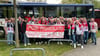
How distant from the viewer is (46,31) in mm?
11195

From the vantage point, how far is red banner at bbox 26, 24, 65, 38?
11.2 metres

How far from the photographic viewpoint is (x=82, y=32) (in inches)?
415

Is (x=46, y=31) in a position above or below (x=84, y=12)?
below

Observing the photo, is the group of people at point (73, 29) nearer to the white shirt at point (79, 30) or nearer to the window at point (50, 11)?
the white shirt at point (79, 30)

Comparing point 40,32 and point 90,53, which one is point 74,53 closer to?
point 90,53

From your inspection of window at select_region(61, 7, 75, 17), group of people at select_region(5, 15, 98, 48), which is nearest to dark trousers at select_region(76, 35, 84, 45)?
group of people at select_region(5, 15, 98, 48)

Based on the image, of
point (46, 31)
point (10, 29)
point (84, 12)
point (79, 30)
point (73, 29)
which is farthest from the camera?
point (84, 12)

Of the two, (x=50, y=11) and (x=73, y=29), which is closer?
(x=73, y=29)

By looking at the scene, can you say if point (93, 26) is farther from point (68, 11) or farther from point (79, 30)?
point (68, 11)

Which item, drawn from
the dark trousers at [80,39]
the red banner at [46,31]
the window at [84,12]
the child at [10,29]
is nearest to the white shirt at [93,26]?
the dark trousers at [80,39]

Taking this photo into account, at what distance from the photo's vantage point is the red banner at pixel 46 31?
439 inches

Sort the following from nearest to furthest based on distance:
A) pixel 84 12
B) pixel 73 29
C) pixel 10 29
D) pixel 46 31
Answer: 1. pixel 73 29
2. pixel 10 29
3. pixel 46 31
4. pixel 84 12

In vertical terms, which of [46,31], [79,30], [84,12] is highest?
[84,12]

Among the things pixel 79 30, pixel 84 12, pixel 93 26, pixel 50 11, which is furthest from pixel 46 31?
pixel 84 12
